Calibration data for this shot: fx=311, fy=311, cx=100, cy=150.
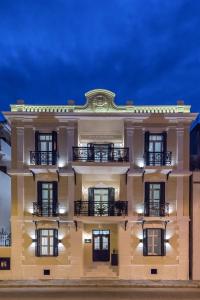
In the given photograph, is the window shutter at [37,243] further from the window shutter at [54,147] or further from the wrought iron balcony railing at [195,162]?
the wrought iron balcony railing at [195,162]

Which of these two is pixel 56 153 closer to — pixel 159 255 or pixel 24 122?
pixel 24 122

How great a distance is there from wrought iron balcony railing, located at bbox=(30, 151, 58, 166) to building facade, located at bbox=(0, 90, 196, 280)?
0.07 m

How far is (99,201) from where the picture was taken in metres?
23.4

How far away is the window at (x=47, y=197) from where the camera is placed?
22.6m

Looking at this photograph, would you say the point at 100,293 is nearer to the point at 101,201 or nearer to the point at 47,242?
the point at 47,242

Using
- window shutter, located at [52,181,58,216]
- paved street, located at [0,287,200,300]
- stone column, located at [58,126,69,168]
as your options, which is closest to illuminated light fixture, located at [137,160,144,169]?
stone column, located at [58,126,69,168]

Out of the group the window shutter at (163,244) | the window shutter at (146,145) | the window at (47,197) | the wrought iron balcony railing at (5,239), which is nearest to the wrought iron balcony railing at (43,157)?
the window at (47,197)

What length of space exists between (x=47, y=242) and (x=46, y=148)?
6846mm

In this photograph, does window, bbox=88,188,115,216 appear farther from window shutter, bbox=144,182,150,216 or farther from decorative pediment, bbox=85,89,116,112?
decorative pediment, bbox=85,89,116,112

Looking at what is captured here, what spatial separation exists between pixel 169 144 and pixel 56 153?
835cm

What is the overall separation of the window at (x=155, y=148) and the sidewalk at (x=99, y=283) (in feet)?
27.1

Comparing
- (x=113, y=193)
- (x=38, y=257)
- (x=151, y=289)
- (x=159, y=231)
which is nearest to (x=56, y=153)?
(x=113, y=193)

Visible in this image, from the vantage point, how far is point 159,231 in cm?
2264

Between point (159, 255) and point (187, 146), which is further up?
point (187, 146)
